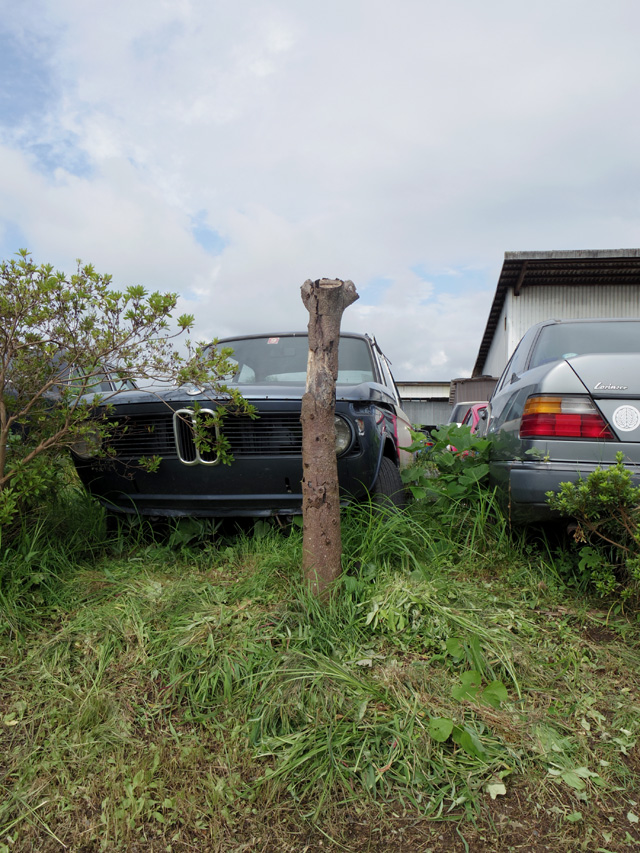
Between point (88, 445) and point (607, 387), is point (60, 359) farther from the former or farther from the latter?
point (607, 387)

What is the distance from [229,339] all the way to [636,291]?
630 inches

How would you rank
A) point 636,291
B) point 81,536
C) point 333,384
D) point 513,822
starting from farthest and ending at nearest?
point 636,291 → point 81,536 → point 333,384 → point 513,822

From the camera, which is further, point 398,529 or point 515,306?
point 515,306

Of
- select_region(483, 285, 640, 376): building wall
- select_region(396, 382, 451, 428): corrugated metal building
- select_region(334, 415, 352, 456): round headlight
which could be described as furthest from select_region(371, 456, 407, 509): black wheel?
select_region(396, 382, 451, 428): corrugated metal building

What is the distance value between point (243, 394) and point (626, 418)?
1.94 metres

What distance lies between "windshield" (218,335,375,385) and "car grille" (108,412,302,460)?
1088mm

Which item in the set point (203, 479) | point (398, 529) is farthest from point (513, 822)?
point (203, 479)

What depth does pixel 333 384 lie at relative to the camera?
2.73 meters

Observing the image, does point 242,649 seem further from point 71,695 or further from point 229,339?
point 229,339

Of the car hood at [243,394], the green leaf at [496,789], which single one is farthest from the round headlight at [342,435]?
the green leaf at [496,789]

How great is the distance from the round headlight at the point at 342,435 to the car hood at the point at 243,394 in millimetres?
126

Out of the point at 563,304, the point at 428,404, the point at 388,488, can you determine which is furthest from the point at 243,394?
the point at 428,404

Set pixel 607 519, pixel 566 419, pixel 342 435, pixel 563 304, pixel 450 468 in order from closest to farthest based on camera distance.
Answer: pixel 607 519, pixel 566 419, pixel 342 435, pixel 450 468, pixel 563 304

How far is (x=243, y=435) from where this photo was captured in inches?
125
